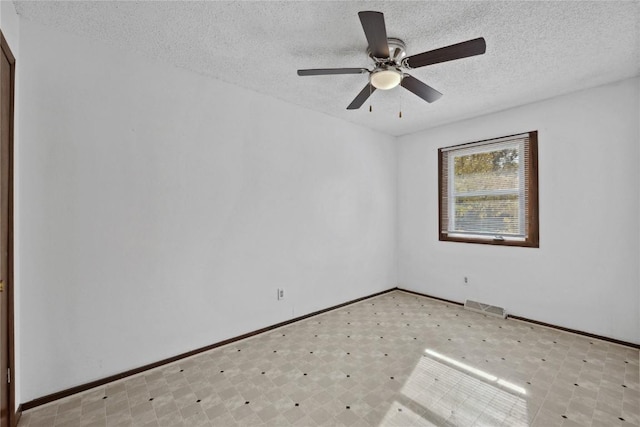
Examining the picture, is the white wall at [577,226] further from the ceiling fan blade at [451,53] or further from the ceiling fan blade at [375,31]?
the ceiling fan blade at [375,31]

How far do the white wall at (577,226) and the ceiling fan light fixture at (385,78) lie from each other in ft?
7.82

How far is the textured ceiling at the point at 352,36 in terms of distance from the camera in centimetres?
192

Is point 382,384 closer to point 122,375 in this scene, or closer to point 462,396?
point 462,396

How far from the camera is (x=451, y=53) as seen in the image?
1.95m

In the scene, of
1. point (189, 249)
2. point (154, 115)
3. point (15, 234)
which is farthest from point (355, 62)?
point (15, 234)

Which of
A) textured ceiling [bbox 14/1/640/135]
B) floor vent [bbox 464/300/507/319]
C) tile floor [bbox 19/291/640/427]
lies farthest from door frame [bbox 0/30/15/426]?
floor vent [bbox 464/300/507/319]

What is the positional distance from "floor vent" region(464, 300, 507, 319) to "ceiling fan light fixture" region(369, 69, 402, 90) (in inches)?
126

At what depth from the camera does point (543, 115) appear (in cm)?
345

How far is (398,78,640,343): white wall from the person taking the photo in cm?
292

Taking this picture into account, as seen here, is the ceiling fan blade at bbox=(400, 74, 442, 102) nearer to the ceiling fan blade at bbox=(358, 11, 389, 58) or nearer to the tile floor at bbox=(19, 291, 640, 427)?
Answer: the ceiling fan blade at bbox=(358, 11, 389, 58)

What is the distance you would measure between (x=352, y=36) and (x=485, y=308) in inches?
144

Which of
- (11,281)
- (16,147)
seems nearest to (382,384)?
(11,281)

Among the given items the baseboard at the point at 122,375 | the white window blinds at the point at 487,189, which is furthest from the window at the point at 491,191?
the baseboard at the point at 122,375

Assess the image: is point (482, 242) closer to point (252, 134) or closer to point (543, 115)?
point (543, 115)
